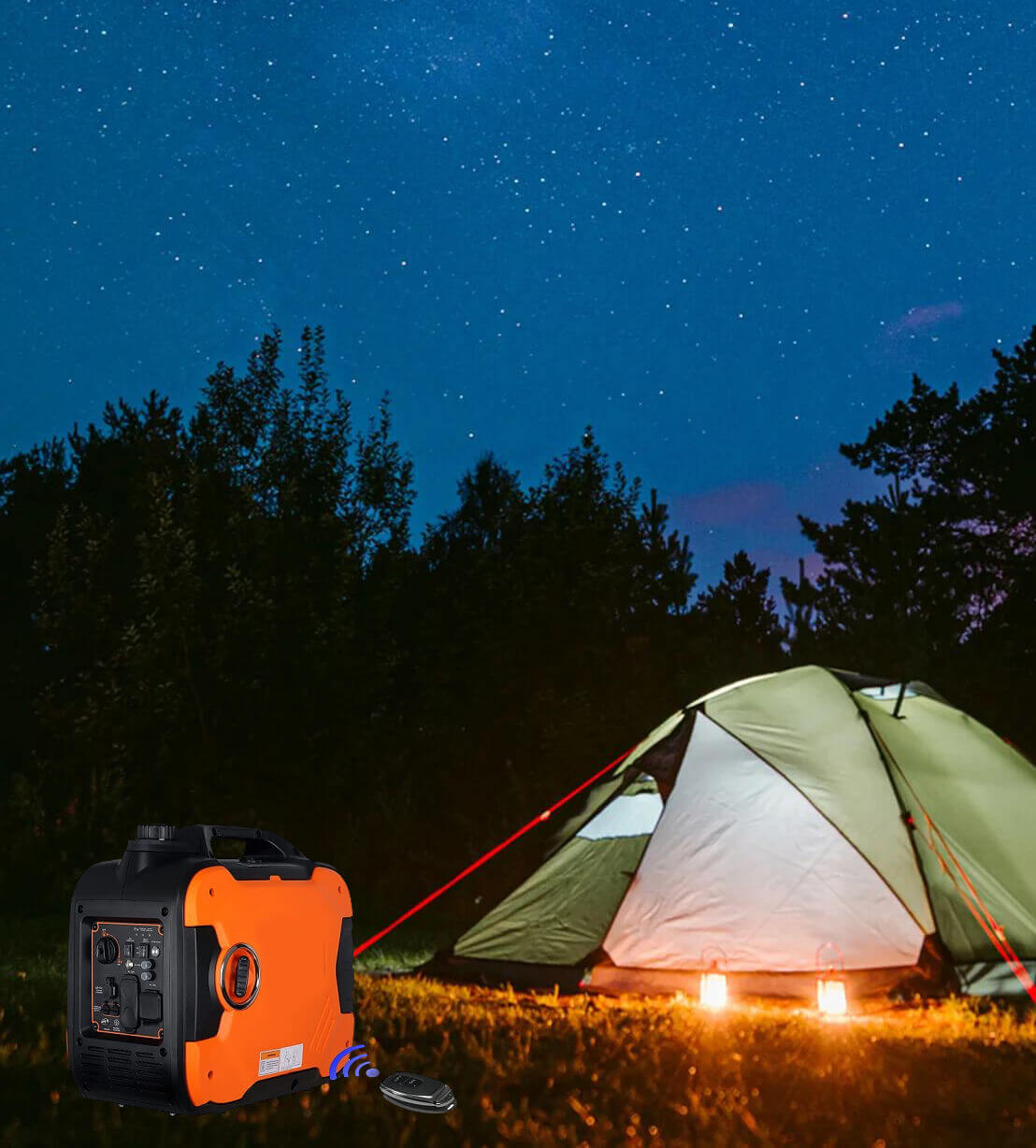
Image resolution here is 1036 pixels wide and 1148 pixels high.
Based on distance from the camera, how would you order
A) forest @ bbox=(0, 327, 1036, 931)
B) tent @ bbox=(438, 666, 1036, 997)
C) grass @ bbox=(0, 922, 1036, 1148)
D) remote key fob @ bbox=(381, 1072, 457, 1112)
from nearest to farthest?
remote key fob @ bbox=(381, 1072, 457, 1112), grass @ bbox=(0, 922, 1036, 1148), tent @ bbox=(438, 666, 1036, 997), forest @ bbox=(0, 327, 1036, 931)

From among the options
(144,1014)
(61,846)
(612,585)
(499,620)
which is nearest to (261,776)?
(61,846)

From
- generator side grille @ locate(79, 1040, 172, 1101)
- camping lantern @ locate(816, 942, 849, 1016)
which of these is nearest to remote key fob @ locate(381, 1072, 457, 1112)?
generator side grille @ locate(79, 1040, 172, 1101)

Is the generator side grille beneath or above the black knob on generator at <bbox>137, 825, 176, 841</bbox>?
beneath

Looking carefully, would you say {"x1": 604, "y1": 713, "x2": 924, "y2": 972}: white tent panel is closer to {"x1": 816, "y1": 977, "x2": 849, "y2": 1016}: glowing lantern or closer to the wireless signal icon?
{"x1": 816, "y1": 977, "x2": 849, "y2": 1016}: glowing lantern

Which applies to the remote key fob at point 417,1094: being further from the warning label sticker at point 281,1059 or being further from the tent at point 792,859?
the tent at point 792,859

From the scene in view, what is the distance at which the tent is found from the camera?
20.4ft

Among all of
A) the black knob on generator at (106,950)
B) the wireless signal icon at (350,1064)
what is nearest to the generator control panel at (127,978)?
the black knob on generator at (106,950)

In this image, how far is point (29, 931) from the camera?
31.9 ft

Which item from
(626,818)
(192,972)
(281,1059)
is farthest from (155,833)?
(626,818)

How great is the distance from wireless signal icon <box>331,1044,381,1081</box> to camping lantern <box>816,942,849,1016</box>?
2.92m

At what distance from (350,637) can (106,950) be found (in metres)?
11.9

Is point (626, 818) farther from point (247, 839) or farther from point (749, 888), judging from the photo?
point (247, 839)

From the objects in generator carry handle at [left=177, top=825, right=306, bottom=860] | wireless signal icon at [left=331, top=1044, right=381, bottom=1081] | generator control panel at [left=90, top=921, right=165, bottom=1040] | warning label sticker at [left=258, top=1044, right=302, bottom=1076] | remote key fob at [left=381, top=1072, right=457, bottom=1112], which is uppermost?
generator carry handle at [left=177, top=825, right=306, bottom=860]

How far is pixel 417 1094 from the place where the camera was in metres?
3.33
